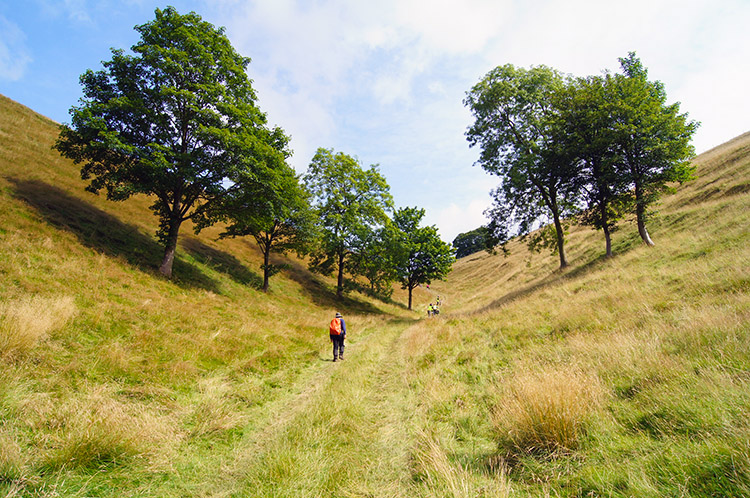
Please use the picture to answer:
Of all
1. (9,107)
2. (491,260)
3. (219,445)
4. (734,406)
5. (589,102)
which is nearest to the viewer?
(734,406)

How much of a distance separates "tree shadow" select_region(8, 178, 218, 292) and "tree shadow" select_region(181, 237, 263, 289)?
3025 mm

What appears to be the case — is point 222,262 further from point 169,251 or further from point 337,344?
point 337,344

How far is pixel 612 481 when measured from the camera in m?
2.71

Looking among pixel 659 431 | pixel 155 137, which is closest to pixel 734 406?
pixel 659 431

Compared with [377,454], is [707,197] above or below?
above

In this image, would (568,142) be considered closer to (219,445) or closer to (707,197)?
(707,197)

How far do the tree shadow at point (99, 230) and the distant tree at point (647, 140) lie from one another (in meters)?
28.0

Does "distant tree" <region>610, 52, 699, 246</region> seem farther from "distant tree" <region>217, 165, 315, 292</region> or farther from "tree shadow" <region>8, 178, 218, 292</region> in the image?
"tree shadow" <region>8, 178, 218, 292</region>

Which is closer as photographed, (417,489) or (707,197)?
(417,489)

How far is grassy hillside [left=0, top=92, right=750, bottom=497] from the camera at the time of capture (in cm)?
316

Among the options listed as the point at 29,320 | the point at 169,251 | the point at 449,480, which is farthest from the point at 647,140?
the point at 169,251

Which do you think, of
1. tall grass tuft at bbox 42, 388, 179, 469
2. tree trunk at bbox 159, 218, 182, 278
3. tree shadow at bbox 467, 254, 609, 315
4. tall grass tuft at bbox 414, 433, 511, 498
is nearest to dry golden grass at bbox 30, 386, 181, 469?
tall grass tuft at bbox 42, 388, 179, 469

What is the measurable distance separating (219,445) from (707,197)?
123 ft

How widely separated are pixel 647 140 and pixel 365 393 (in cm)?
2267
